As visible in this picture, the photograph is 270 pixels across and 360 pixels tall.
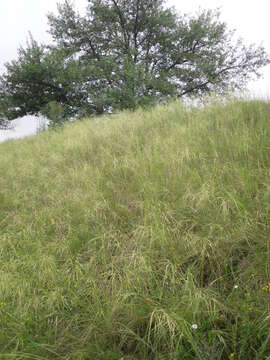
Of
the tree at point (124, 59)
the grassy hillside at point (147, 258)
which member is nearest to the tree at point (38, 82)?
the tree at point (124, 59)

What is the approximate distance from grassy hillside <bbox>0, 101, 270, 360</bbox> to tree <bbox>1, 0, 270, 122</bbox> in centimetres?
955

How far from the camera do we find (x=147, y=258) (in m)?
1.62

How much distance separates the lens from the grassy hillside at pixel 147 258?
3.86 ft

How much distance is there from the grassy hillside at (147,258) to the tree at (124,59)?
9.55 metres

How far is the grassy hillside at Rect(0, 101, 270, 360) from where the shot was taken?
1.18m

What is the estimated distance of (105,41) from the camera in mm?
13781

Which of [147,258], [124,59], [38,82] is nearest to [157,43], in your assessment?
[124,59]

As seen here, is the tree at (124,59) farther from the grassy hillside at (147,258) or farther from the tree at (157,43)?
the grassy hillside at (147,258)

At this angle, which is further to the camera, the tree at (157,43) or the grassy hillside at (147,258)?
the tree at (157,43)

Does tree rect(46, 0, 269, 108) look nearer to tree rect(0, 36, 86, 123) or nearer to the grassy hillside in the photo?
tree rect(0, 36, 86, 123)

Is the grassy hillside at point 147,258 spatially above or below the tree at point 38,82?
below

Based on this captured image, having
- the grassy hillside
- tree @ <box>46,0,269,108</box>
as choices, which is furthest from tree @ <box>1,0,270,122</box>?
the grassy hillside

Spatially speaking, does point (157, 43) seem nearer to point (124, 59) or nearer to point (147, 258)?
point (124, 59)

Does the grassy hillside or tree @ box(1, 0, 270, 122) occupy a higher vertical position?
tree @ box(1, 0, 270, 122)
